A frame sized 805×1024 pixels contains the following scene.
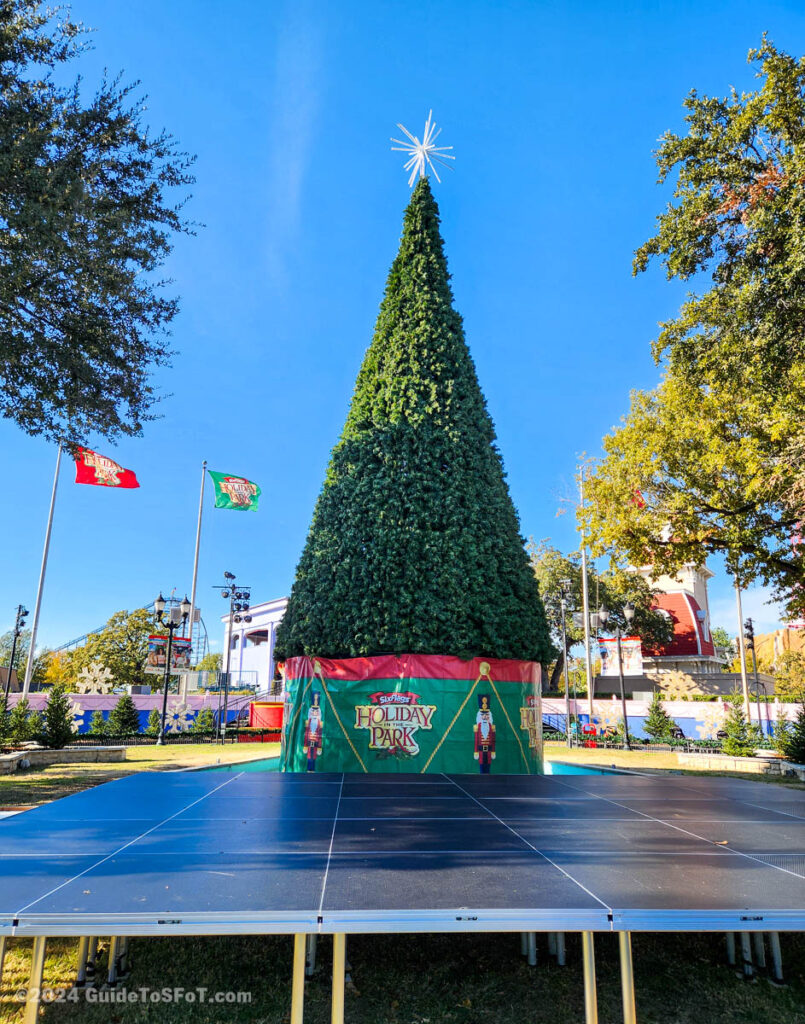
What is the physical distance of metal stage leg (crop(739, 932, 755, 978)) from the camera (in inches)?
221

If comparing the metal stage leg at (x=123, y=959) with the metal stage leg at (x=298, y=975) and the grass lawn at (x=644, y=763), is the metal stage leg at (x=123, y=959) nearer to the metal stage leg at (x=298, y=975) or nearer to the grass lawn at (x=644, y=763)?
the metal stage leg at (x=298, y=975)

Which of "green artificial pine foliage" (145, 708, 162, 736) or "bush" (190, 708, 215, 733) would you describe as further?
"bush" (190, 708, 215, 733)

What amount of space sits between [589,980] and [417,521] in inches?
368

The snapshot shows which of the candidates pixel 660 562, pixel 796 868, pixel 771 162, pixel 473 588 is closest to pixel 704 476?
pixel 660 562

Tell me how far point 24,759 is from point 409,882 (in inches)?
678

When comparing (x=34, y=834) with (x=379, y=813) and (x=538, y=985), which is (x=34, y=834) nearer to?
(x=379, y=813)

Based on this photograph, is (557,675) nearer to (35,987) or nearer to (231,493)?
(231,493)

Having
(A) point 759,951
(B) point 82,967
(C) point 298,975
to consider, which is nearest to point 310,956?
(C) point 298,975

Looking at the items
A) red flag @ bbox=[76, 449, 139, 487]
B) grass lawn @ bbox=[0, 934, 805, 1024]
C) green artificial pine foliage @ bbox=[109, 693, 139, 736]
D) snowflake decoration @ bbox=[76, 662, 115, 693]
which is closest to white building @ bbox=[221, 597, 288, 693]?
snowflake decoration @ bbox=[76, 662, 115, 693]

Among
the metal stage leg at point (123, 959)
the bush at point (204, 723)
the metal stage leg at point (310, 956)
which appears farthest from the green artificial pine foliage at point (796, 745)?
the bush at point (204, 723)

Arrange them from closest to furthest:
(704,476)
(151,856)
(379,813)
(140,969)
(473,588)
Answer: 1. (151,856)
2. (140,969)
3. (379,813)
4. (473,588)
5. (704,476)

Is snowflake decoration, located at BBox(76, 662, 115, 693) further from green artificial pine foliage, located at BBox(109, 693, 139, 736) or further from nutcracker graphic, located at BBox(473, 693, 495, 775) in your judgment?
nutcracker graphic, located at BBox(473, 693, 495, 775)

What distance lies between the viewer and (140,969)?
5.60 metres

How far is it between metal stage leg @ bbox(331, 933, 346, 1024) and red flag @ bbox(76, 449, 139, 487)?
102 ft
